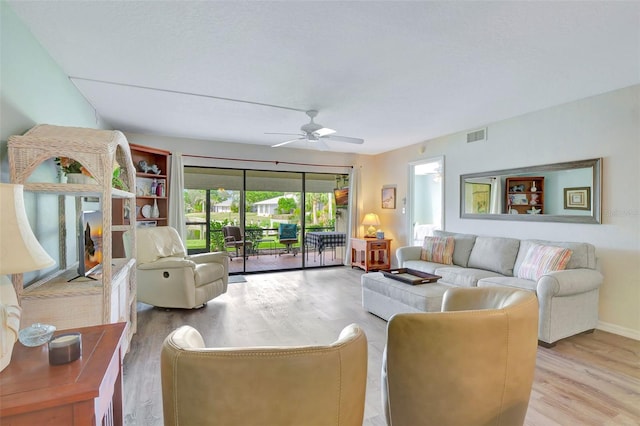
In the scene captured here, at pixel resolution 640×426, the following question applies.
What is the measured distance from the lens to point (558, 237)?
364cm

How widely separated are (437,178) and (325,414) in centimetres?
580

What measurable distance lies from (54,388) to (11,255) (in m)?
0.47

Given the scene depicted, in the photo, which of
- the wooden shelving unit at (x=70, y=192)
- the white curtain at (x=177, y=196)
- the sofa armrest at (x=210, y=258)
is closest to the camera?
the wooden shelving unit at (x=70, y=192)

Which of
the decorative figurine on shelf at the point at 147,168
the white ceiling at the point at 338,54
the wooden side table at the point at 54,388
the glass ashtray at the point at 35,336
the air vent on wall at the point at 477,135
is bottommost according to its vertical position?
the wooden side table at the point at 54,388

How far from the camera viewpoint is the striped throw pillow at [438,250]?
4.36 metres

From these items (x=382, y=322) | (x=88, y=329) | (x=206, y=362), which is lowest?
(x=382, y=322)

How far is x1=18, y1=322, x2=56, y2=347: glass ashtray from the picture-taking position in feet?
3.84

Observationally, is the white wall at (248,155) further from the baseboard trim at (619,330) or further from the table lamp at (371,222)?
the baseboard trim at (619,330)

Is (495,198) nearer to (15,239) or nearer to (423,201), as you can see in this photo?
(423,201)

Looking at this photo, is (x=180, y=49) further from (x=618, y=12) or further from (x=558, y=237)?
(x=558, y=237)

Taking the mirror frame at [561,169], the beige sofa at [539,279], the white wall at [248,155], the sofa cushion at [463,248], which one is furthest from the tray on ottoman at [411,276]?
the white wall at [248,155]

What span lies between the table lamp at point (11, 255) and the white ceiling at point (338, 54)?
1.45 meters

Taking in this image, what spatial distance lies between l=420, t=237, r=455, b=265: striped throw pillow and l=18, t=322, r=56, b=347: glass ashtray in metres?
4.22

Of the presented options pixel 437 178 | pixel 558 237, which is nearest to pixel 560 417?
pixel 558 237
